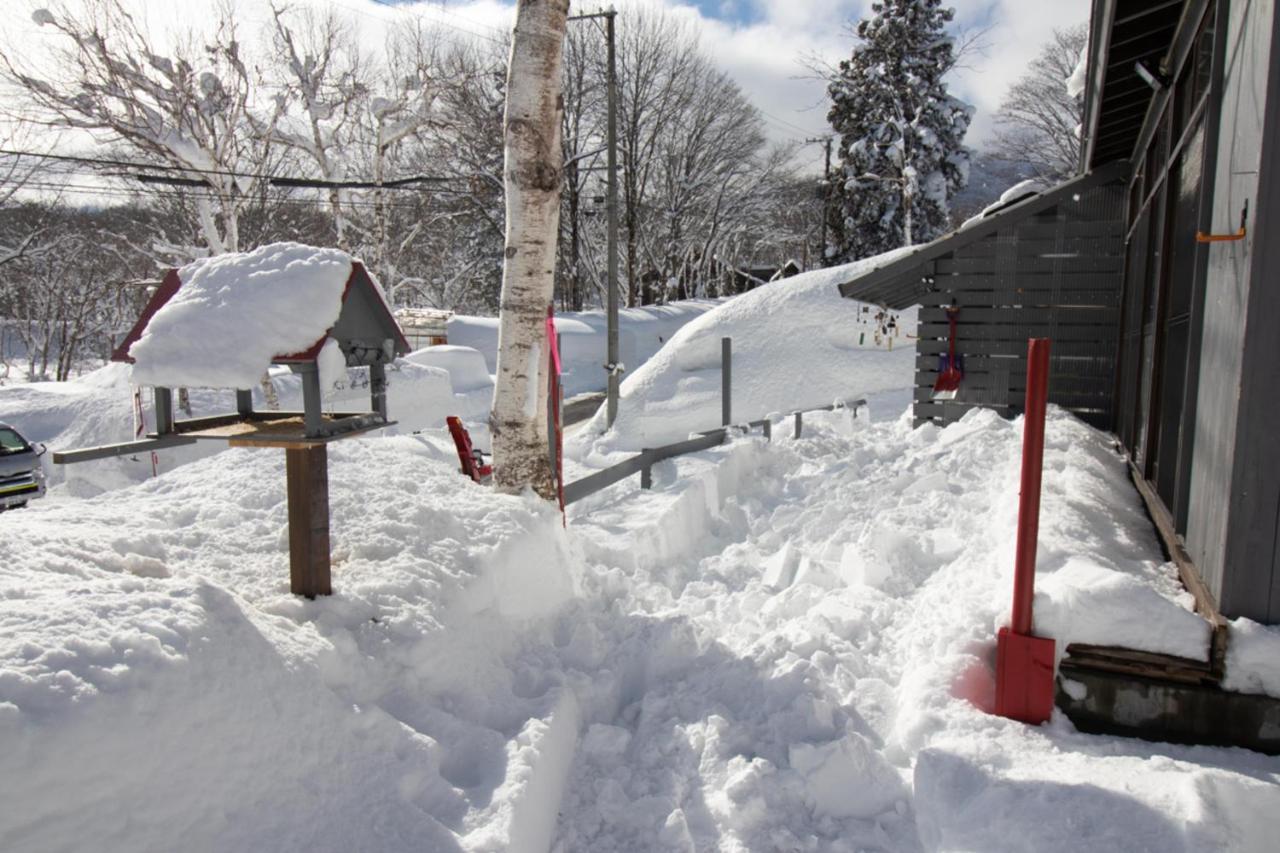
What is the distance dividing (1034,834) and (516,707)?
181 cm

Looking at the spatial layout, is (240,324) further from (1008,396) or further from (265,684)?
(1008,396)

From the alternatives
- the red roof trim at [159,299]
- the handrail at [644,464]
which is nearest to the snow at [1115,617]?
the red roof trim at [159,299]

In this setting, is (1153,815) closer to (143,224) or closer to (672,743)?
(672,743)

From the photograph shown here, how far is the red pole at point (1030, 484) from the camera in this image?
8.64 feet

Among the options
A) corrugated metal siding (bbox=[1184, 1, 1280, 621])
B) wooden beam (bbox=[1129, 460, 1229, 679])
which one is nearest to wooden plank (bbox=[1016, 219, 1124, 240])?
wooden beam (bbox=[1129, 460, 1229, 679])

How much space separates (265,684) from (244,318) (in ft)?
4.44

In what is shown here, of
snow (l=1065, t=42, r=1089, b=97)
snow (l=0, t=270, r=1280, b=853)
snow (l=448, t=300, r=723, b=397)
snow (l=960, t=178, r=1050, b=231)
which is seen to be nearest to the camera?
snow (l=0, t=270, r=1280, b=853)

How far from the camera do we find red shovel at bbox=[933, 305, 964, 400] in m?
9.24

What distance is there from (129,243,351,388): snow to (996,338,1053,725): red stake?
2.62 m

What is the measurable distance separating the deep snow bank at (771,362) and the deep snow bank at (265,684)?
11.9 m

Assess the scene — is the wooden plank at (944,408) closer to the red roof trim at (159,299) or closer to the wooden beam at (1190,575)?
the wooden beam at (1190,575)

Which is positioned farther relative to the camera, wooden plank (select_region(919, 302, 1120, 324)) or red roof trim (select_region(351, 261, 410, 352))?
wooden plank (select_region(919, 302, 1120, 324))

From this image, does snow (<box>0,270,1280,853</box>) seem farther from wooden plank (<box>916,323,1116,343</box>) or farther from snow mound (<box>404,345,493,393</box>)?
snow mound (<box>404,345,493,393</box>)

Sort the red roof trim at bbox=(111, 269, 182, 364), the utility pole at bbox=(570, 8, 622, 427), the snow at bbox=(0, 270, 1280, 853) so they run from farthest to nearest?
1. the utility pole at bbox=(570, 8, 622, 427)
2. the red roof trim at bbox=(111, 269, 182, 364)
3. the snow at bbox=(0, 270, 1280, 853)
